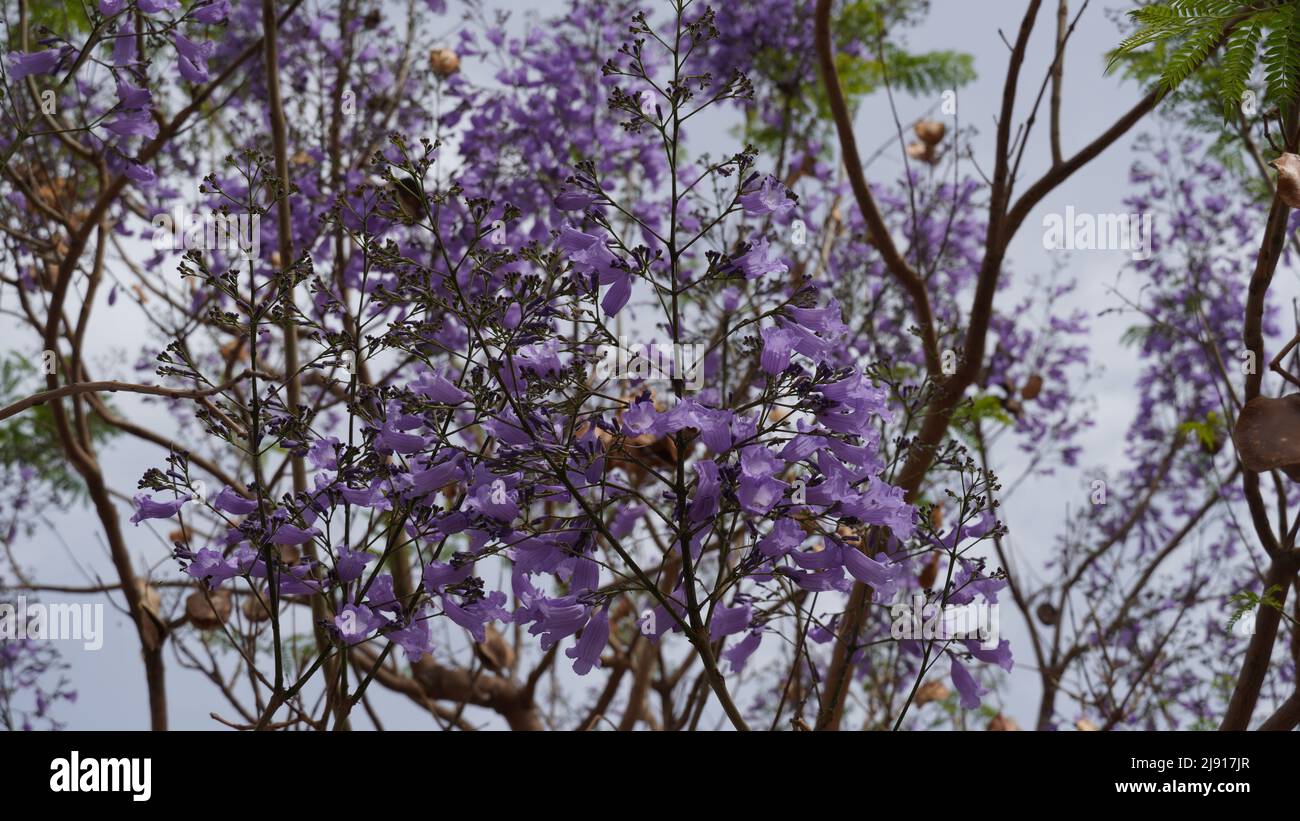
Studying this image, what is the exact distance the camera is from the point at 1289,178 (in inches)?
76.0

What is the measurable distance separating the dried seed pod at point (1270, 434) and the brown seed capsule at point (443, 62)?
350 cm

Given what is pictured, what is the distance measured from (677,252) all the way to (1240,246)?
216 inches

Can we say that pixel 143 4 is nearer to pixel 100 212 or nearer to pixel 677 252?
pixel 100 212

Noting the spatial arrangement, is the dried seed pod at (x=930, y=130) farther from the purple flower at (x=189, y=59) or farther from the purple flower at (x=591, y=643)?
the purple flower at (x=591, y=643)

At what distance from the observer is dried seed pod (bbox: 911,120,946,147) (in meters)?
5.15

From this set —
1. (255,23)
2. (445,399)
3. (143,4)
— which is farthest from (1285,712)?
(255,23)

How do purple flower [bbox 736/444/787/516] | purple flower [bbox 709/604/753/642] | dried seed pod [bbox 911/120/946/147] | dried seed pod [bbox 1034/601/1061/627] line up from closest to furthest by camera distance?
purple flower [bbox 736/444/787/516]
purple flower [bbox 709/604/753/642]
dried seed pod [bbox 1034/601/1061/627]
dried seed pod [bbox 911/120/946/147]

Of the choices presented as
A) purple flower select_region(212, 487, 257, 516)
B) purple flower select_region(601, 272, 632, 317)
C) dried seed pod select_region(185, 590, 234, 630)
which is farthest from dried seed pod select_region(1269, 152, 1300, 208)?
dried seed pod select_region(185, 590, 234, 630)

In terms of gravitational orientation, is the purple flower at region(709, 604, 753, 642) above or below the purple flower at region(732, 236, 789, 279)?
below

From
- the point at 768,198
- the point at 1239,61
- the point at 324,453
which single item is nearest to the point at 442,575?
the point at 324,453

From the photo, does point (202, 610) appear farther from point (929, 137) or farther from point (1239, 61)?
point (929, 137)

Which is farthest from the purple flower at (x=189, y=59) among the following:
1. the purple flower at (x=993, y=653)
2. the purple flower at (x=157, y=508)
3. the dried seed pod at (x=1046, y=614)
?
the dried seed pod at (x=1046, y=614)

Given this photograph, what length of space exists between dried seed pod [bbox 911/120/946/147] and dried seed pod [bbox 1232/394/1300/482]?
11.0 ft

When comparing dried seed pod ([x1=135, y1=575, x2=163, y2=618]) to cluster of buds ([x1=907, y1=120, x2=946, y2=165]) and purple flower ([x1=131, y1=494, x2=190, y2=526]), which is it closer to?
purple flower ([x1=131, y1=494, x2=190, y2=526])
